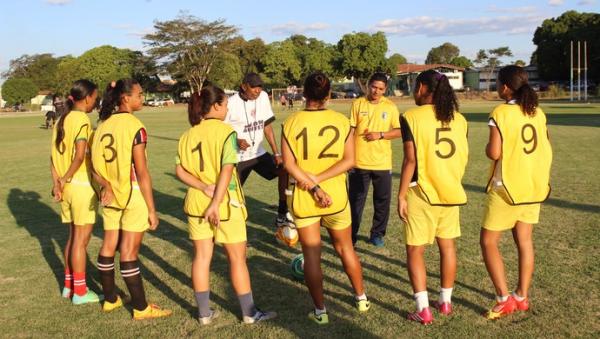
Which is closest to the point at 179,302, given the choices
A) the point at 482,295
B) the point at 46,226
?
the point at 482,295

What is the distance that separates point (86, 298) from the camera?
4988 mm

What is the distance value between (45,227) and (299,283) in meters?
4.61

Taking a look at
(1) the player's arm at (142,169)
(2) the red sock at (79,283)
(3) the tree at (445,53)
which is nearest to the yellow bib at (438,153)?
(1) the player's arm at (142,169)

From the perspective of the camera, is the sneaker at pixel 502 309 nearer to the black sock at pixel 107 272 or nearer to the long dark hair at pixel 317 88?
the long dark hair at pixel 317 88

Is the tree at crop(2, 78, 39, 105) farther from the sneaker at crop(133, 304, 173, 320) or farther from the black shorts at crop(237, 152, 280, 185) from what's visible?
the sneaker at crop(133, 304, 173, 320)

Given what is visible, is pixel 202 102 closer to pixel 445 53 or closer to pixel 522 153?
pixel 522 153

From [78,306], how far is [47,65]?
119210 millimetres

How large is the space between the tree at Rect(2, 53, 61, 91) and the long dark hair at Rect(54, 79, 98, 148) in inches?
4283

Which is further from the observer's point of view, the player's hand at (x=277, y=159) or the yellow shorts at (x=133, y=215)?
the player's hand at (x=277, y=159)

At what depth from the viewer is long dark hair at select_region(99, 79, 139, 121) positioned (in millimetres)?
4414

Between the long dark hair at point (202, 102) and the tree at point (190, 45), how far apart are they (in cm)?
7701

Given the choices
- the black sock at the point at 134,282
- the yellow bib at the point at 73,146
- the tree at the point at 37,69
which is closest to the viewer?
the black sock at the point at 134,282

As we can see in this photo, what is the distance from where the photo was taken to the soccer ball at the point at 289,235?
258 inches

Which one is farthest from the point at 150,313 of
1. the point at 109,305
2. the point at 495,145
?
the point at 495,145
